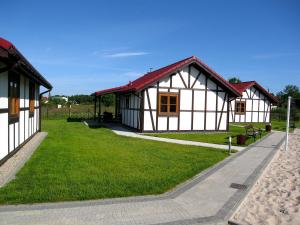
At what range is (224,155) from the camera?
11.0 m

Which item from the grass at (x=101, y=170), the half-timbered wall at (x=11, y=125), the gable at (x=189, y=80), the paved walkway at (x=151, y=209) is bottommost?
the paved walkway at (x=151, y=209)

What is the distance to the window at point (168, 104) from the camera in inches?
702

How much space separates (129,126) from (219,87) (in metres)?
7.29

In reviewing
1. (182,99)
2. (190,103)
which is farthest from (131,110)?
(190,103)

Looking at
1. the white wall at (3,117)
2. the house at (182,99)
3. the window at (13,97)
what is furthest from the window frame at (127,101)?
the white wall at (3,117)

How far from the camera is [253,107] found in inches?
1211

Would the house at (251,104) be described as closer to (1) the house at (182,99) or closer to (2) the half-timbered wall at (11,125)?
(1) the house at (182,99)

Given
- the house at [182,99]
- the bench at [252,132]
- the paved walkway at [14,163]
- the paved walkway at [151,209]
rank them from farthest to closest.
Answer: the house at [182,99], the bench at [252,132], the paved walkway at [14,163], the paved walkway at [151,209]

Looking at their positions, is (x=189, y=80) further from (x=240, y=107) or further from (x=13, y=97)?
(x=240, y=107)

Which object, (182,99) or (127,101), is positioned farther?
(127,101)

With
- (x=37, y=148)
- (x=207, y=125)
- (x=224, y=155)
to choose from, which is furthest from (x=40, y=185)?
(x=207, y=125)

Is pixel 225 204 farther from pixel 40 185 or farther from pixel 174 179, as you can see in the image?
pixel 40 185

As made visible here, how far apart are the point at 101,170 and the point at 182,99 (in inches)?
446

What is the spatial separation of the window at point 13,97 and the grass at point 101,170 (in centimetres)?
160
